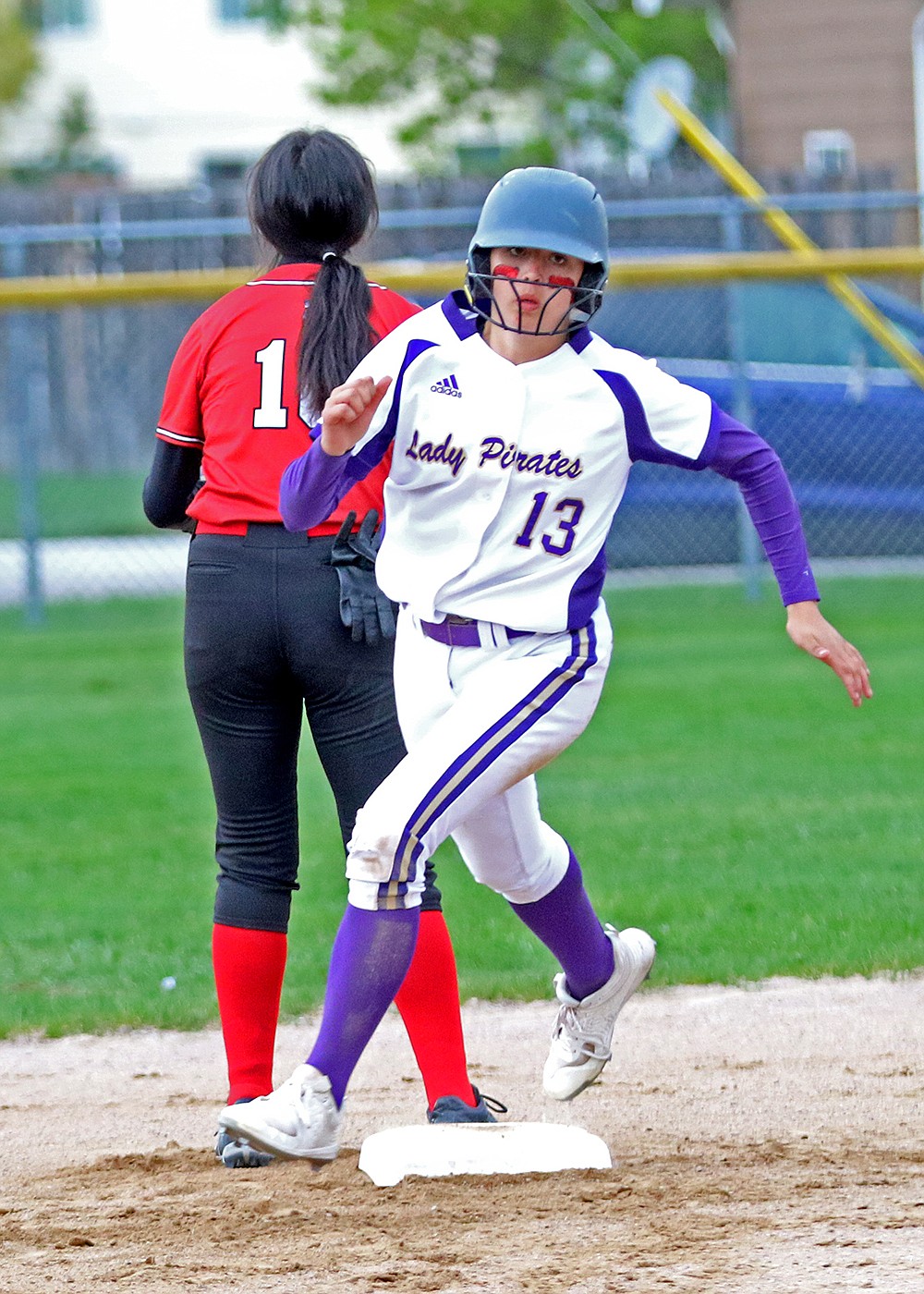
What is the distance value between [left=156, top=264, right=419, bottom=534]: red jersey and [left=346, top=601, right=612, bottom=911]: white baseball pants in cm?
39

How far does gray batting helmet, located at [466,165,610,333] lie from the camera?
11.2 ft

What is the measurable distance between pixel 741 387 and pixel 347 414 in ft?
30.3

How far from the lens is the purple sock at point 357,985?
10.7ft

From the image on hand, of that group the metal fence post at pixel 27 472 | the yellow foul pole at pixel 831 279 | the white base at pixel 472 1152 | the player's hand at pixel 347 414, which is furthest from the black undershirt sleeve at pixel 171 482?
the yellow foul pole at pixel 831 279

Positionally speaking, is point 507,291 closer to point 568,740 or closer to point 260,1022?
point 568,740

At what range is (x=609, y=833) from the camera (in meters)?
6.83

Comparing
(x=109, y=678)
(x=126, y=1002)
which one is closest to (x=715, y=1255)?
(x=126, y=1002)

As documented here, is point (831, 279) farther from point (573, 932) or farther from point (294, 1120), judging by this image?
point (294, 1120)

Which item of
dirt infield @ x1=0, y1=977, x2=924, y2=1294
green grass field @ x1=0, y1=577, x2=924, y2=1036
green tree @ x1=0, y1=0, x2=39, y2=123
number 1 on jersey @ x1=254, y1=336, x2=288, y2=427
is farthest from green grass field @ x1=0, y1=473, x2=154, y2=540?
green tree @ x1=0, y1=0, x2=39, y2=123

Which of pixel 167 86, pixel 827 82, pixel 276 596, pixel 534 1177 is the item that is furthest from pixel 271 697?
pixel 167 86

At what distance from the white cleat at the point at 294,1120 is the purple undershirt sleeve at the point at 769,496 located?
1.20m

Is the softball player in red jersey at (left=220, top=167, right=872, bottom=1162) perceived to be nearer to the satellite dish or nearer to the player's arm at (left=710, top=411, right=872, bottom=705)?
the player's arm at (left=710, top=411, right=872, bottom=705)

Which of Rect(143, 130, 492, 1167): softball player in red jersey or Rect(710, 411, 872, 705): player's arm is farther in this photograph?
Rect(143, 130, 492, 1167): softball player in red jersey

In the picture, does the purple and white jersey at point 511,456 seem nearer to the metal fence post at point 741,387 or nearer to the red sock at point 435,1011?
the red sock at point 435,1011
